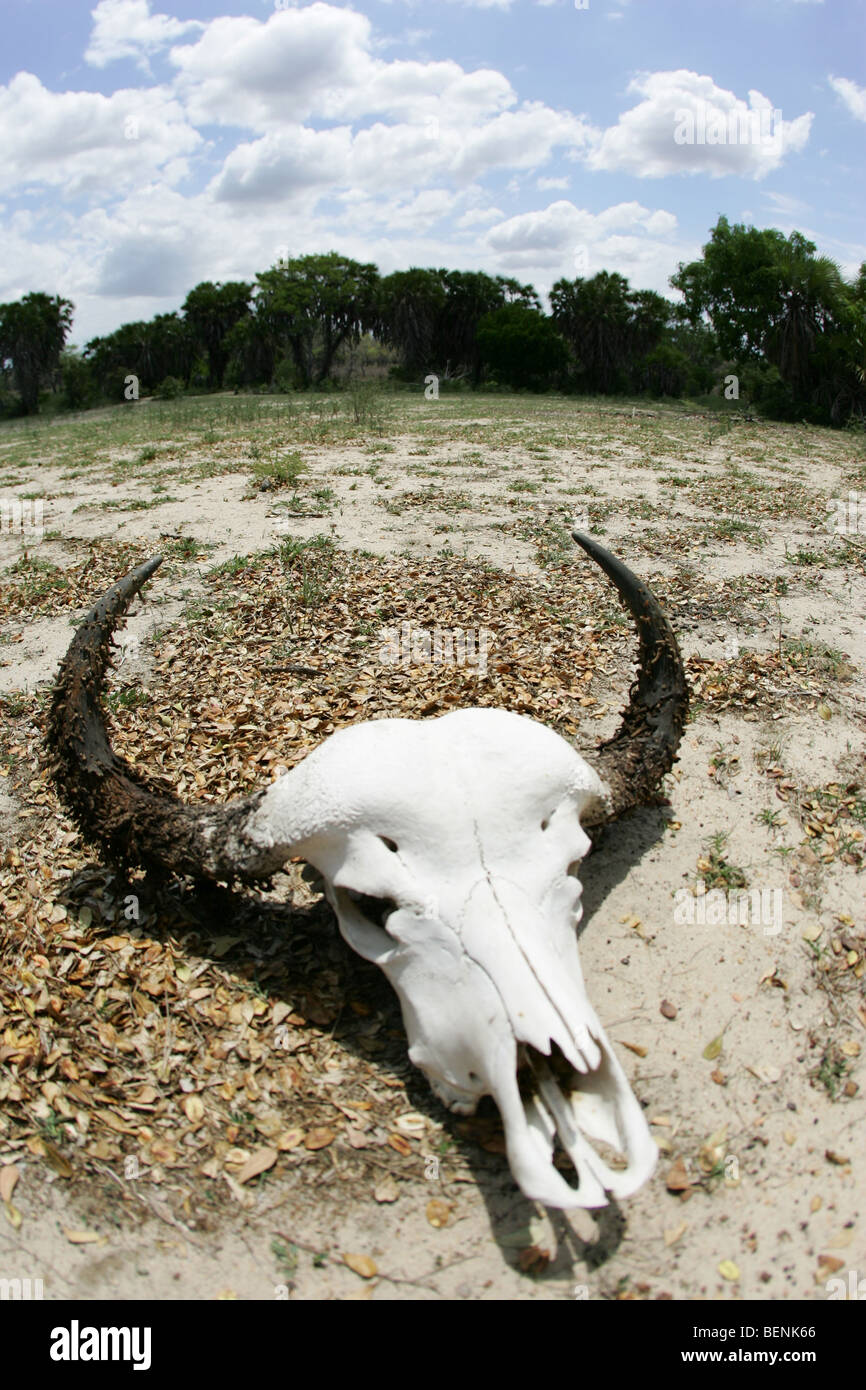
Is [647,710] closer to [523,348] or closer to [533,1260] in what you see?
[533,1260]

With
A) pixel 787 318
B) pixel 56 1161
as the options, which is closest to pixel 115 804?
pixel 56 1161

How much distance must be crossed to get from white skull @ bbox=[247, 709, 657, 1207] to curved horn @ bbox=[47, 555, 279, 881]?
22 centimetres

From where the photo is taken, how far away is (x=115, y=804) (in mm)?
3346

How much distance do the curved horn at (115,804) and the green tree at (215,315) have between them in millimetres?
51549

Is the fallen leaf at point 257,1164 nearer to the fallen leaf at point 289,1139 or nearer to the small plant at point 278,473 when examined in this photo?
the fallen leaf at point 289,1139

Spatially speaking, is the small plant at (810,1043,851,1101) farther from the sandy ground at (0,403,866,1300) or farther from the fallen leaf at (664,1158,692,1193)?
the fallen leaf at (664,1158,692,1193)

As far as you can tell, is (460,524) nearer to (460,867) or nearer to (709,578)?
(709,578)

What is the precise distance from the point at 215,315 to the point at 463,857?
55.4 m

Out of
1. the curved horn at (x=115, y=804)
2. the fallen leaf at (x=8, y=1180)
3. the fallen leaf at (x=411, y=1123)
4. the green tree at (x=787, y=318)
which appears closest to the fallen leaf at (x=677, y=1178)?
the fallen leaf at (x=411, y=1123)

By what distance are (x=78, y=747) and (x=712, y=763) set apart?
3.37 meters

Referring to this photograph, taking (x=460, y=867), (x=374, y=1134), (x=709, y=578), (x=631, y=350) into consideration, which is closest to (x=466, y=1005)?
(x=460, y=867)

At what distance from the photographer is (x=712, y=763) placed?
4.87 metres

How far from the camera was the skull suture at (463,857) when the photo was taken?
7.44ft

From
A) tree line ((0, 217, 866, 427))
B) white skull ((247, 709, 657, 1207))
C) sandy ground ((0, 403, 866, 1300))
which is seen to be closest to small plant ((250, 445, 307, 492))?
sandy ground ((0, 403, 866, 1300))
